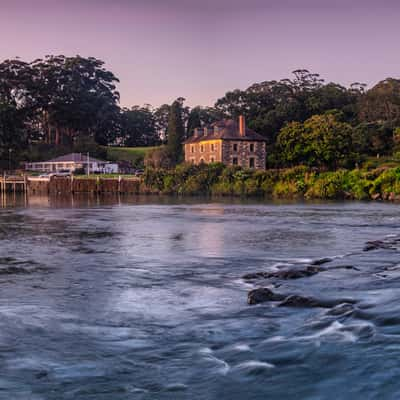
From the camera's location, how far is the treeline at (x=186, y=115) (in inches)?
3105

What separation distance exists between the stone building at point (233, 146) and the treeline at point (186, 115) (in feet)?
8.41

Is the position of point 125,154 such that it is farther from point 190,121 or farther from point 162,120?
point 162,120

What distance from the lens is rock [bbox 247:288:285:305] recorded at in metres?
11.8

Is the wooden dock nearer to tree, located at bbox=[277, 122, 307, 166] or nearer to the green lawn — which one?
the green lawn

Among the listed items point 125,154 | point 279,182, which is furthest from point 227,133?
point 125,154

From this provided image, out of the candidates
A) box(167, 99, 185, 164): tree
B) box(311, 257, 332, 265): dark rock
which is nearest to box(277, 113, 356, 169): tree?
box(167, 99, 185, 164): tree

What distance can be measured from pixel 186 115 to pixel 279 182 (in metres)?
72.4

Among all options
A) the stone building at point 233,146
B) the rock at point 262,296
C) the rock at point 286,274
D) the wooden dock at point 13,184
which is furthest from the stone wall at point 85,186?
the rock at point 262,296

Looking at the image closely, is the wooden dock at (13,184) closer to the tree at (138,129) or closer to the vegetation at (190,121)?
the vegetation at (190,121)

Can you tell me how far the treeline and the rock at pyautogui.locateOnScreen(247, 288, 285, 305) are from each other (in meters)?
65.5

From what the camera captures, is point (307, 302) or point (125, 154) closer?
point (307, 302)

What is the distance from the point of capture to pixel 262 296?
11.9 m

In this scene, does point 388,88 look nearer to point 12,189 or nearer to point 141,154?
point 141,154

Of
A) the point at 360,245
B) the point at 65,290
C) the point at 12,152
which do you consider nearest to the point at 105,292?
the point at 65,290
